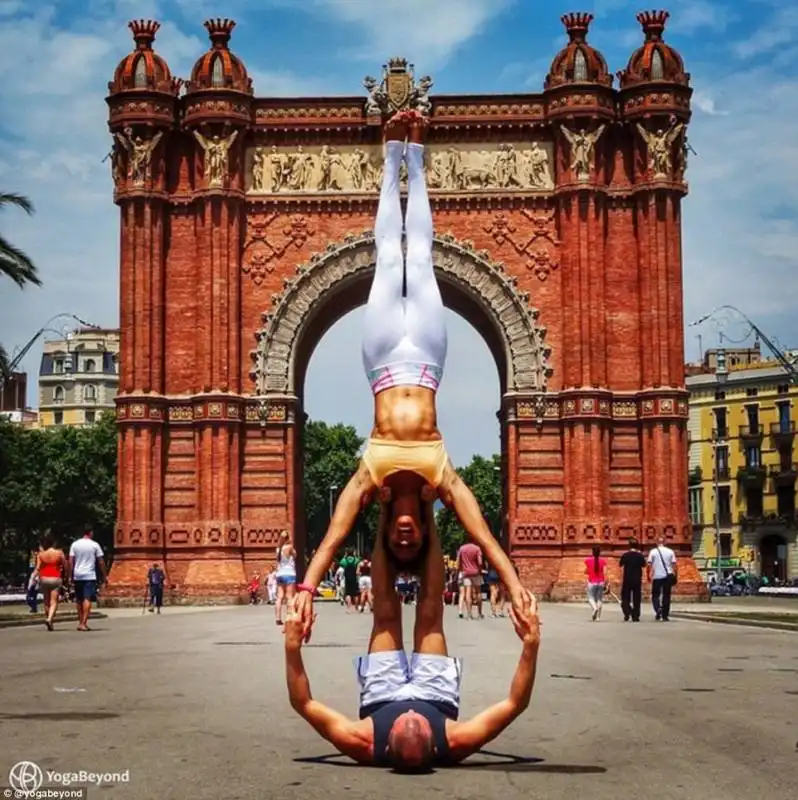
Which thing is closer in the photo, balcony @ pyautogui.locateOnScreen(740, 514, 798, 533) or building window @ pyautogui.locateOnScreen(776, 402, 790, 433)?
balcony @ pyautogui.locateOnScreen(740, 514, 798, 533)

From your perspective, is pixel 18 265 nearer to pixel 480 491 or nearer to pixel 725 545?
pixel 725 545

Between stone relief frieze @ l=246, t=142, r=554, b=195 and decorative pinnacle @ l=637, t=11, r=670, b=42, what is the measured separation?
4122 mm

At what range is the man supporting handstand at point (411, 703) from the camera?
8.08 metres

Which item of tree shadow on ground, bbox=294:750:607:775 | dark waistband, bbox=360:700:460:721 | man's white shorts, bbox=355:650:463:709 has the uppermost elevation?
man's white shorts, bbox=355:650:463:709

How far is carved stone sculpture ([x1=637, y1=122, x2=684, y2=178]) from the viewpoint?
42312 millimetres

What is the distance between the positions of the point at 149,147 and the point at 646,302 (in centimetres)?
1395

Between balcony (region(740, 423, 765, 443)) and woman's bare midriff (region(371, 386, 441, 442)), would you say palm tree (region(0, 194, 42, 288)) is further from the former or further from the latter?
balcony (region(740, 423, 765, 443))

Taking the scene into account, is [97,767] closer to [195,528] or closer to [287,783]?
[287,783]

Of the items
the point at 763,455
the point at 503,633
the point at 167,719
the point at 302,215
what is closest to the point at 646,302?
the point at 302,215

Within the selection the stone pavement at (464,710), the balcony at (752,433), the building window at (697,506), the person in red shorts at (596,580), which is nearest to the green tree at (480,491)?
the building window at (697,506)

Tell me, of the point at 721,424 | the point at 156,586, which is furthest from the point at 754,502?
the point at 156,586

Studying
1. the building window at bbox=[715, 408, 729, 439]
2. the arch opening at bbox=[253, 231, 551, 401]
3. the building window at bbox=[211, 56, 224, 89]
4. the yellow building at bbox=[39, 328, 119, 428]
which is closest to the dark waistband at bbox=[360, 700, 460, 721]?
the arch opening at bbox=[253, 231, 551, 401]

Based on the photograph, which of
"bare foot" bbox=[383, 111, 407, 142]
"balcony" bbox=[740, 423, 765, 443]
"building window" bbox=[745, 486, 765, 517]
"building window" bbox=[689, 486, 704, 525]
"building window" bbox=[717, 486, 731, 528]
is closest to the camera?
"bare foot" bbox=[383, 111, 407, 142]

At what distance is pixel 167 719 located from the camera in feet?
36.2
